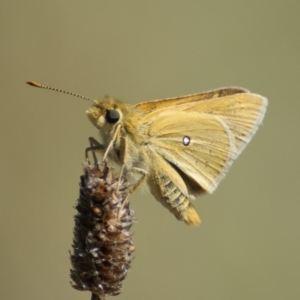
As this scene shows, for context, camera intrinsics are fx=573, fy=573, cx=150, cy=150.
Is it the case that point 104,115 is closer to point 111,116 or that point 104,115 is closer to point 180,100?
point 111,116

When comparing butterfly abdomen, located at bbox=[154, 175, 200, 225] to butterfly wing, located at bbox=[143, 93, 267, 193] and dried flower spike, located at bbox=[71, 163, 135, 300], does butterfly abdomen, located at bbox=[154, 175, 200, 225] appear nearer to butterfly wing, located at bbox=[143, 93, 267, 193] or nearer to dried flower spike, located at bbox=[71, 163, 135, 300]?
butterfly wing, located at bbox=[143, 93, 267, 193]

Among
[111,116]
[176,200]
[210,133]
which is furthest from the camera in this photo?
[210,133]

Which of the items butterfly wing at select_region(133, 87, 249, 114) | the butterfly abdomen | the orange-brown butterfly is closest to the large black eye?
the orange-brown butterfly

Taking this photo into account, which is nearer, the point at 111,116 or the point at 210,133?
the point at 111,116

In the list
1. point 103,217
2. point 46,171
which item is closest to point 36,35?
point 46,171

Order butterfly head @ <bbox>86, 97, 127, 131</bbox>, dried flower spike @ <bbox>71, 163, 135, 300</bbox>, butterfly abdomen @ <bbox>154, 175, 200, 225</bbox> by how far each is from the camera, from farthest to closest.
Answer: butterfly abdomen @ <bbox>154, 175, 200, 225</bbox> < butterfly head @ <bbox>86, 97, 127, 131</bbox> < dried flower spike @ <bbox>71, 163, 135, 300</bbox>

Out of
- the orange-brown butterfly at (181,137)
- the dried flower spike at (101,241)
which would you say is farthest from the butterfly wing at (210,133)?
the dried flower spike at (101,241)

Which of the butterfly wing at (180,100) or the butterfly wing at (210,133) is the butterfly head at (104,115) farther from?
the butterfly wing at (210,133)

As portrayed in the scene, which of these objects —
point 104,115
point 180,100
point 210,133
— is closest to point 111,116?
point 104,115
